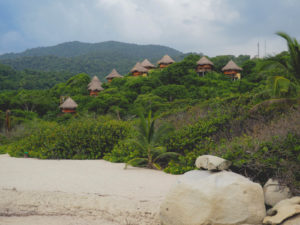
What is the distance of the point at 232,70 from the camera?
45562 mm

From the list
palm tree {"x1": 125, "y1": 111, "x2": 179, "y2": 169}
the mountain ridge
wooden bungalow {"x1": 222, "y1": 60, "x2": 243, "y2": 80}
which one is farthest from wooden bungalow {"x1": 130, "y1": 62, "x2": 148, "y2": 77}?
the mountain ridge

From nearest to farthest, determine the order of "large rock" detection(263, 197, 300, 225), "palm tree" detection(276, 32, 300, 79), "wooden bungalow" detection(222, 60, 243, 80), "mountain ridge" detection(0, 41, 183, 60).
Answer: "large rock" detection(263, 197, 300, 225) → "palm tree" detection(276, 32, 300, 79) → "wooden bungalow" detection(222, 60, 243, 80) → "mountain ridge" detection(0, 41, 183, 60)

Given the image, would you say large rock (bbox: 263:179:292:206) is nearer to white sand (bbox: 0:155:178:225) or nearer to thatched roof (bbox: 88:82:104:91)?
white sand (bbox: 0:155:178:225)

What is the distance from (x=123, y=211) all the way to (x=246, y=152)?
2560mm

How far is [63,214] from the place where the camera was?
4.53m

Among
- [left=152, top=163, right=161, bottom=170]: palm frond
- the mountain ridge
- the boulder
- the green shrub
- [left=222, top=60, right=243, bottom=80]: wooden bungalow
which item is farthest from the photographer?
the mountain ridge

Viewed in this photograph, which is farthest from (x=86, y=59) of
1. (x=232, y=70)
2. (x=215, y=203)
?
(x=215, y=203)

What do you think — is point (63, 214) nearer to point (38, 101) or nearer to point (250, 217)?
point (250, 217)

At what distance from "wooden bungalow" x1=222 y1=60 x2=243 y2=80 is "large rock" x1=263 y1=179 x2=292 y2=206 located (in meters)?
42.9

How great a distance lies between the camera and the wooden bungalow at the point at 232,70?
4534 cm

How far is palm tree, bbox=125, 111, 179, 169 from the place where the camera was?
8172mm

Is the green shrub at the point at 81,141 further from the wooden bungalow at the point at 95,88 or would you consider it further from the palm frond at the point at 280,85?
the wooden bungalow at the point at 95,88

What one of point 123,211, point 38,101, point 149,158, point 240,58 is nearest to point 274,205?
point 123,211

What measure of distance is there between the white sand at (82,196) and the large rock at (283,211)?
5.47ft
